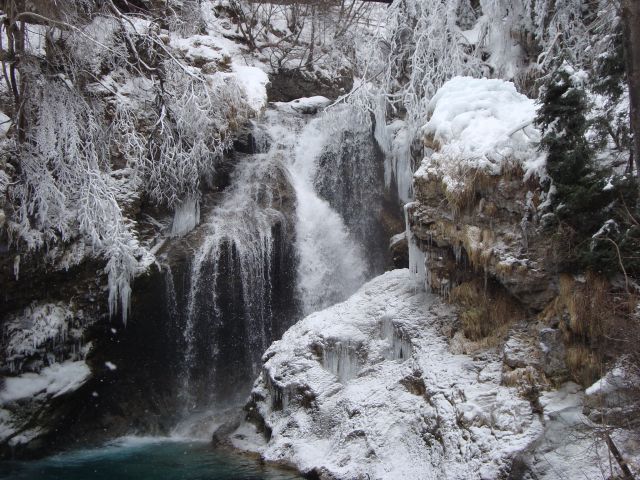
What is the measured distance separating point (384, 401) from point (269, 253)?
4.91 metres

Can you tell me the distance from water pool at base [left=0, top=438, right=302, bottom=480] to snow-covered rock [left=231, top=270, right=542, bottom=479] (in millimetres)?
346

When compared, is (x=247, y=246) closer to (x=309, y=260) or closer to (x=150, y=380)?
(x=309, y=260)

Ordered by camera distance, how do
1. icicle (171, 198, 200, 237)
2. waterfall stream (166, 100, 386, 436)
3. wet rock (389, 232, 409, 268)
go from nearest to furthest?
waterfall stream (166, 100, 386, 436) → wet rock (389, 232, 409, 268) → icicle (171, 198, 200, 237)

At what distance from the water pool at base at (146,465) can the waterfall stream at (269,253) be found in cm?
94

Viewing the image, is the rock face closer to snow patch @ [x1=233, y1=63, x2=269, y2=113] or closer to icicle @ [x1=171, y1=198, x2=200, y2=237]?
icicle @ [x1=171, y1=198, x2=200, y2=237]

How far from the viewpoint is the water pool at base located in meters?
7.40

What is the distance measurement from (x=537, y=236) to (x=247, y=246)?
240 inches

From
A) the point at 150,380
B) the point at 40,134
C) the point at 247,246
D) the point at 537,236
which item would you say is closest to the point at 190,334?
the point at 150,380

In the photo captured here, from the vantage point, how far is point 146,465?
8.27m

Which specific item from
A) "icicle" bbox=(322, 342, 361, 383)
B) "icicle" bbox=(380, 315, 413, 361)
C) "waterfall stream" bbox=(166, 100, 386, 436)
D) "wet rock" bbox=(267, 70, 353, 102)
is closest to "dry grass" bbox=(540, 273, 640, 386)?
"icicle" bbox=(380, 315, 413, 361)

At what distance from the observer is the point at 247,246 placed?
1114 centimetres

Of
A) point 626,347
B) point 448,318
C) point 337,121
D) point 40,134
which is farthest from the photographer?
point 337,121

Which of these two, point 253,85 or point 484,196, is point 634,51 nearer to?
point 484,196

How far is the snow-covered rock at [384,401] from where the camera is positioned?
590 cm
